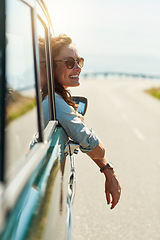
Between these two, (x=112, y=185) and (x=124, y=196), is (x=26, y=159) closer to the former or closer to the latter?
(x=112, y=185)

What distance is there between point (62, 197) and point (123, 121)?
11.7m

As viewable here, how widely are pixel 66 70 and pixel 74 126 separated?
1.63 ft

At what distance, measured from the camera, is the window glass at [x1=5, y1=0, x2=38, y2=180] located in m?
1.66

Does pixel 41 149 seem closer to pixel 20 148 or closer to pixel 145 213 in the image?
pixel 20 148

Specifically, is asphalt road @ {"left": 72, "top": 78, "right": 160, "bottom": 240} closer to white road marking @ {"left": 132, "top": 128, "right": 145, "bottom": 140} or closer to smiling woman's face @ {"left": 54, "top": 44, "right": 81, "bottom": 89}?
white road marking @ {"left": 132, "top": 128, "right": 145, "bottom": 140}

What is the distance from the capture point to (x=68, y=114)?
2.30 metres

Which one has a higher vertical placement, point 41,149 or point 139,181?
point 41,149

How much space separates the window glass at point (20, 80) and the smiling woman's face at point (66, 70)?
2.09ft

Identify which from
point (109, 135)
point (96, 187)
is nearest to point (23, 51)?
point (96, 187)

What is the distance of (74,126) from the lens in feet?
7.31

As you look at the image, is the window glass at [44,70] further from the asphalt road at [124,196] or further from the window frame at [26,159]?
the asphalt road at [124,196]

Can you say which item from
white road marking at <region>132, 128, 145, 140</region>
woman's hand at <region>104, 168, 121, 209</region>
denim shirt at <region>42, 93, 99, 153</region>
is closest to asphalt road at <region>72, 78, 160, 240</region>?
white road marking at <region>132, 128, 145, 140</region>

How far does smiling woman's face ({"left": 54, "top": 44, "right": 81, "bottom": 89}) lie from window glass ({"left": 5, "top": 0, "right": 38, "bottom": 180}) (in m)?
0.64

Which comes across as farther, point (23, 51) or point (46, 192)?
point (23, 51)
